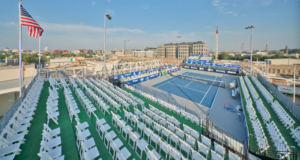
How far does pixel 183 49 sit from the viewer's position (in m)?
93.9

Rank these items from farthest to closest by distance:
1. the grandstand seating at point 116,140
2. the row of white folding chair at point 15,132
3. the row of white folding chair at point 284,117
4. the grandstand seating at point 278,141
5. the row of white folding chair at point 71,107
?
the row of white folding chair at point 284,117 → the row of white folding chair at point 71,107 → the grandstand seating at point 278,141 → the grandstand seating at point 116,140 → the row of white folding chair at point 15,132

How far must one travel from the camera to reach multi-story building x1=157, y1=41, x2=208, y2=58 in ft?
301

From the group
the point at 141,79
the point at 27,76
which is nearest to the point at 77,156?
the point at 141,79

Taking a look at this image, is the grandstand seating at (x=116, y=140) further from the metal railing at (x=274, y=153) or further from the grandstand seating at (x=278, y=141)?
the grandstand seating at (x=278, y=141)

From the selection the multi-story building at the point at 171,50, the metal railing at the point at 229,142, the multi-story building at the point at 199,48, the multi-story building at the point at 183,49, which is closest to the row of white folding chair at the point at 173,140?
the metal railing at the point at 229,142

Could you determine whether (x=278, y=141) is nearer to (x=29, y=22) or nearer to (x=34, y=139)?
(x=34, y=139)

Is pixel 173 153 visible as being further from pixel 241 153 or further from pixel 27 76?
pixel 27 76

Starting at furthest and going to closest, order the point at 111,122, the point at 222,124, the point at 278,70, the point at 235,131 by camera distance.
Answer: the point at 278,70 → the point at 222,124 → the point at 235,131 → the point at 111,122

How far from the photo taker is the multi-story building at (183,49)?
301ft

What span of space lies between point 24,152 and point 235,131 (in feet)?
40.8

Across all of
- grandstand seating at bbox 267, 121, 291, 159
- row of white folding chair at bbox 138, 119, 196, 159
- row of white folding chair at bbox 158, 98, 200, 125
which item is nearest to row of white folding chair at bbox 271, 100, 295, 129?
grandstand seating at bbox 267, 121, 291, 159

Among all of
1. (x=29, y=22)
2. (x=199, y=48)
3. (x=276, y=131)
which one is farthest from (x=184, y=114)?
(x=199, y=48)

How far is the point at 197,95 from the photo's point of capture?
19.4 metres

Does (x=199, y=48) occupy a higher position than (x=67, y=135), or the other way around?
(x=199, y=48)
